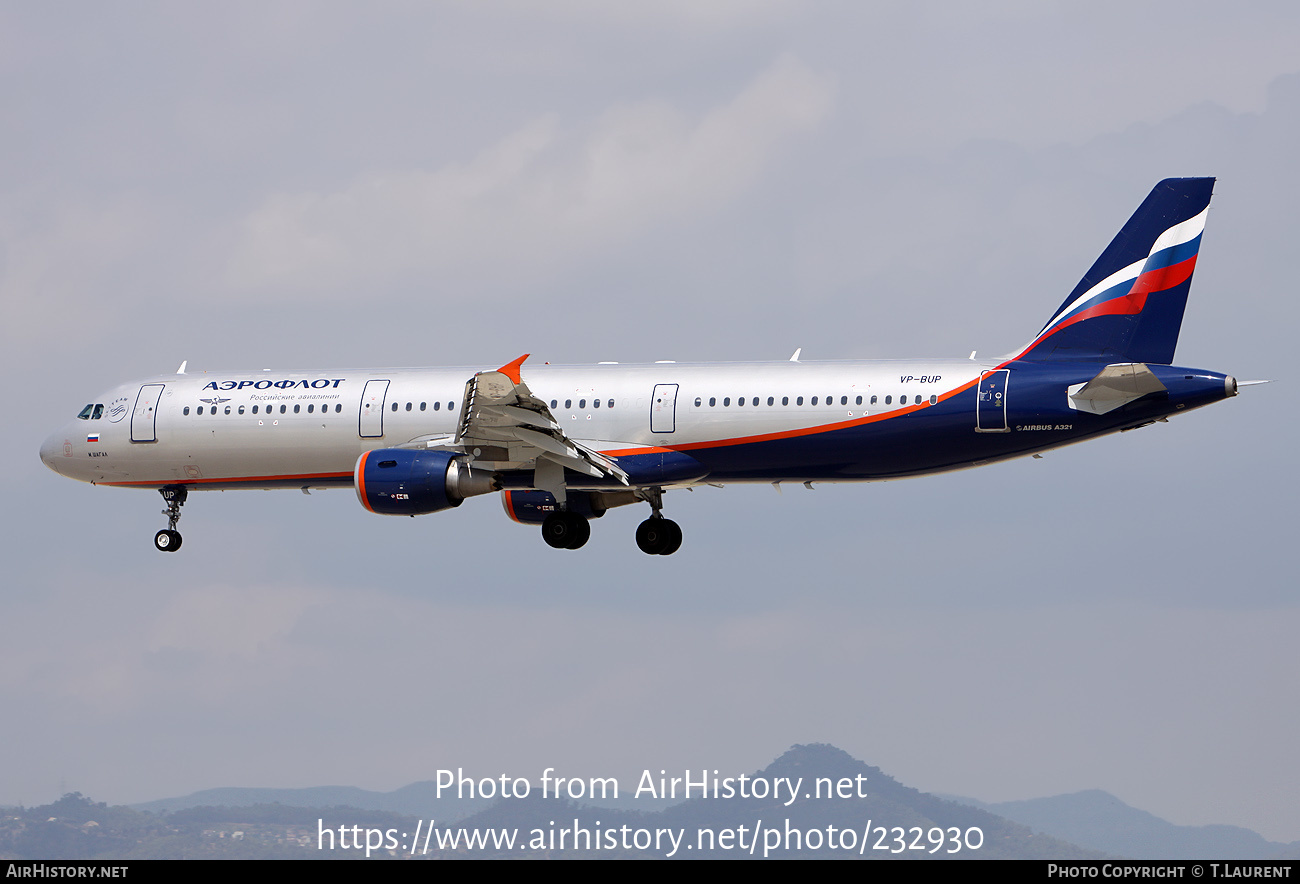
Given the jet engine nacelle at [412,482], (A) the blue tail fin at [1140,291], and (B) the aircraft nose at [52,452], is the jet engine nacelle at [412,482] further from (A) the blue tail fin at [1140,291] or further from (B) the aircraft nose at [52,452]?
(A) the blue tail fin at [1140,291]

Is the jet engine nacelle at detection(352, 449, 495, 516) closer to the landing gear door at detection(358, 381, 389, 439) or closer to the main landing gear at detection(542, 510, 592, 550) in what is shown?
the landing gear door at detection(358, 381, 389, 439)

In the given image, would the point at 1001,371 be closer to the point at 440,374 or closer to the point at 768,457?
the point at 768,457

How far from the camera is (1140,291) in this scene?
35438mm

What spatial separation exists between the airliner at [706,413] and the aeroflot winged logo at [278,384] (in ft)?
0.19

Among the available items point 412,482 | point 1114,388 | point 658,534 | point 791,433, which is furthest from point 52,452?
point 1114,388

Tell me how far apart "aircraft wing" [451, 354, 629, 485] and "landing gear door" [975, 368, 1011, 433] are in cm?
797

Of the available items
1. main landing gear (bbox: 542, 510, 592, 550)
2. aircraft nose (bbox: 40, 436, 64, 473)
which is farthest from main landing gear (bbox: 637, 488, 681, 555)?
aircraft nose (bbox: 40, 436, 64, 473)

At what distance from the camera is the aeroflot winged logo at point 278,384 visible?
131 ft

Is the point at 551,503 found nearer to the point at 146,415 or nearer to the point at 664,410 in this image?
the point at 664,410

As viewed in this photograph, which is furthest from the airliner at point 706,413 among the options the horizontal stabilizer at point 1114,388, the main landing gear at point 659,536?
the main landing gear at point 659,536

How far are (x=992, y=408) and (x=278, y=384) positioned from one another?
17311mm

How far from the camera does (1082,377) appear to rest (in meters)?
34.3

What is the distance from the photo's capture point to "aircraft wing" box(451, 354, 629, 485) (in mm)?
34312
